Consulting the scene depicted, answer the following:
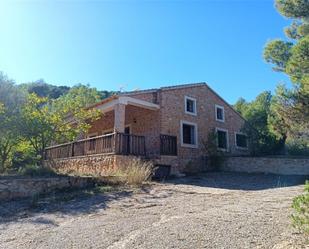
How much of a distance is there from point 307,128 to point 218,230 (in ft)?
33.0

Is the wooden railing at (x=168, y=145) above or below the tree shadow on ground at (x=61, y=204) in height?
above

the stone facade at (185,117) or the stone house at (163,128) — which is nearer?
the stone house at (163,128)

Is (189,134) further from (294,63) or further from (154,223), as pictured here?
(154,223)

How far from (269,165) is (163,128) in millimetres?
5844

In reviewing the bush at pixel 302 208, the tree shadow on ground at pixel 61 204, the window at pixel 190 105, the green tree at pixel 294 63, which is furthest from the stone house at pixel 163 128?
the bush at pixel 302 208

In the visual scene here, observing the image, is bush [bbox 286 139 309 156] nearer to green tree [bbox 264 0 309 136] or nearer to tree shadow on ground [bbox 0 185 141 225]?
green tree [bbox 264 0 309 136]

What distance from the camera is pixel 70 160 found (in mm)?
17688

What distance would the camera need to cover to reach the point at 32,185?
34.7 ft

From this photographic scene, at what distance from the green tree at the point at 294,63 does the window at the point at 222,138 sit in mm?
6711

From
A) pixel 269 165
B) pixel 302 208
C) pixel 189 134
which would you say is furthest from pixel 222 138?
pixel 302 208

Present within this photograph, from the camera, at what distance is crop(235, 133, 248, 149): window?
22753mm

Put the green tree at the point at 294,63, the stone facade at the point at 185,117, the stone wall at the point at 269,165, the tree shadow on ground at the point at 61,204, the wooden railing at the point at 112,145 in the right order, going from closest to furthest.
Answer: the tree shadow on ground at the point at 61,204, the green tree at the point at 294,63, the wooden railing at the point at 112,145, the stone wall at the point at 269,165, the stone facade at the point at 185,117

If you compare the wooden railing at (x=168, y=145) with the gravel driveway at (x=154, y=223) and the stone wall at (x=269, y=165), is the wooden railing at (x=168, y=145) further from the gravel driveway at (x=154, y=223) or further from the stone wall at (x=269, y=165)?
the gravel driveway at (x=154, y=223)

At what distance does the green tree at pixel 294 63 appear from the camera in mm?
12414
